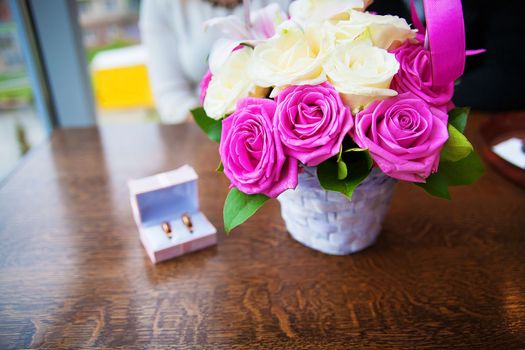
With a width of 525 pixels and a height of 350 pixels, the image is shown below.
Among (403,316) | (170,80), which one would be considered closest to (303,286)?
(403,316)

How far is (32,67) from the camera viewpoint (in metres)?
1.76

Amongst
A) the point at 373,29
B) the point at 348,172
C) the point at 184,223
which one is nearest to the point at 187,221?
the point at 184,223

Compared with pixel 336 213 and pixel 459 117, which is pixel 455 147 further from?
pixel 336 213

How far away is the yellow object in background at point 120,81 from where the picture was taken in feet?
8.81

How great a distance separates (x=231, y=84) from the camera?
521 mm

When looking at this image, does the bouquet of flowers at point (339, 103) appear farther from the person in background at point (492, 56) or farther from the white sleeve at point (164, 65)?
the white sleeve at point (164, 65)

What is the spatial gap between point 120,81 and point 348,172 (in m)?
2.54

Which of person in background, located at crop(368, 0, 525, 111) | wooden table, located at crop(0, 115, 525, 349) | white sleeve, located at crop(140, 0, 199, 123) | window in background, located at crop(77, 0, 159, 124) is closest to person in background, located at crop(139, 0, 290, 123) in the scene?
white sleeve, located at crop(140, 0, 199, 123)

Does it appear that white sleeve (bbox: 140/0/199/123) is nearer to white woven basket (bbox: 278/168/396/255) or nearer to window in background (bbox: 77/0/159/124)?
white woven basket (bbox: 278/168/396/255)

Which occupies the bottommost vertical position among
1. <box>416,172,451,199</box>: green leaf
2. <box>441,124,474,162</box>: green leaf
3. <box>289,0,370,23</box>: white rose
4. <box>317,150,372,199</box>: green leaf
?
<box>416,172,451,199</box>: green leaf

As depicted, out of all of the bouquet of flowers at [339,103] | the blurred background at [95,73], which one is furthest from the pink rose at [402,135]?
the blurred background at [95,73]

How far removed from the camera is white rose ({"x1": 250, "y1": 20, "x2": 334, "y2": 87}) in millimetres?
468

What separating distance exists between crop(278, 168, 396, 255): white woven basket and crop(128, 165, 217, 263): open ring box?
15cm

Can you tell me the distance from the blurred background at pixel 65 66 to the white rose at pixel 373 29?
25.2 inches
